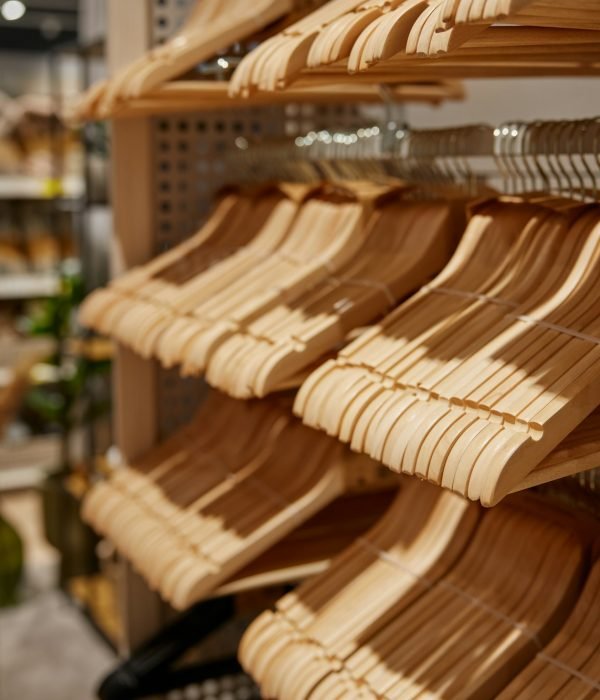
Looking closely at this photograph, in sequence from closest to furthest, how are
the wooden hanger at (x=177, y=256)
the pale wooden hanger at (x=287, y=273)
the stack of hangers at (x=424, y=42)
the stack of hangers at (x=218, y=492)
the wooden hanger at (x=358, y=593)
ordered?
the stack of hangers at (x=424, y=42), the wooden hanger at (x=358, y=593), the pale wooden hanger at (x=287, y=273), the stack of hangers at (x=218, y=492), the wooden hanger at (x=177, y=256)

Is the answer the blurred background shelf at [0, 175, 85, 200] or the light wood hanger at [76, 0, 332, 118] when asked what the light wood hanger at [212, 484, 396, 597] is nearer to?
the light wood hanger at [76, 0, 332, 118]

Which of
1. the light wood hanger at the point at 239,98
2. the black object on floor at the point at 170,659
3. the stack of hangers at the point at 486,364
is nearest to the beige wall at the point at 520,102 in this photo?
the light wood hanger at the point at 239,98

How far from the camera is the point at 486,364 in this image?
1095 mm

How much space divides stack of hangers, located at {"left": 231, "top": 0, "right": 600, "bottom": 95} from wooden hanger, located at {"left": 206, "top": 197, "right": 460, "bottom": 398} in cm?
22

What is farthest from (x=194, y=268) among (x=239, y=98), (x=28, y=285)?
(x=28, y=285)

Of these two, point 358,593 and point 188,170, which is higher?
point 188,170

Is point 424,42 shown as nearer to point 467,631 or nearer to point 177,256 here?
point 467,631

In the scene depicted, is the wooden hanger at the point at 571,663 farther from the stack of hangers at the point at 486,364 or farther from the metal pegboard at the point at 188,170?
the metal pegboard at the point at 188,170

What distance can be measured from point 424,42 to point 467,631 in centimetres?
72

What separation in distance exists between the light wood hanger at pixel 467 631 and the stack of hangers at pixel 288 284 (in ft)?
1.13

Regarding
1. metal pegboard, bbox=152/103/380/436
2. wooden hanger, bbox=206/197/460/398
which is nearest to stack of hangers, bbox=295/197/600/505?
wooden hanger, bbox=206/197/460/398

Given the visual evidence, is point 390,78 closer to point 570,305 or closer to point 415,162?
point 415,162

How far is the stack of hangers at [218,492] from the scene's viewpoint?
1696 mm

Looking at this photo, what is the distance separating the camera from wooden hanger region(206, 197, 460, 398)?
56.5 inches
